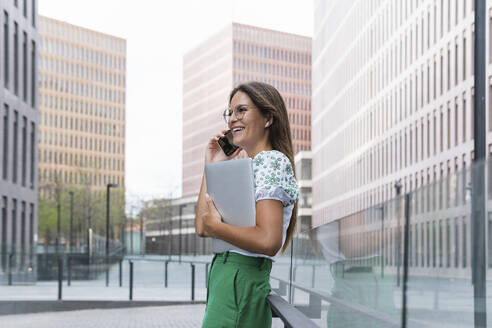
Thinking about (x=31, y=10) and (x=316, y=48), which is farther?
(x=316, y=48)

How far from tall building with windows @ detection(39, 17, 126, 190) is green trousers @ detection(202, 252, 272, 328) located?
425ft

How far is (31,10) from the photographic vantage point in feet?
138

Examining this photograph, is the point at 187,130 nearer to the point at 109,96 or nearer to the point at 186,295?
the point at 109,96

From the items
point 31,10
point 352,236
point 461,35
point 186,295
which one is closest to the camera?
point 352,236

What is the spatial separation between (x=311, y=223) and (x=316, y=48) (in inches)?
849

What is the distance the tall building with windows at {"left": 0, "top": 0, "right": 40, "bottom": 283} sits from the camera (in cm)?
3766

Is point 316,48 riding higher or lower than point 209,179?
higher

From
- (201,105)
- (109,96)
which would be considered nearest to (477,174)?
(109,96)

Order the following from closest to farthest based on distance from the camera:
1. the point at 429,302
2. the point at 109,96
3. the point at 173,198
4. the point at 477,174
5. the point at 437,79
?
the point at 477,174
the point at 429,302
the point at 437,79
the point at 173,198
the point at 109,96

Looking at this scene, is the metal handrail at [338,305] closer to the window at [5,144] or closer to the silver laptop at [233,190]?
the silver laptop at [233,190]

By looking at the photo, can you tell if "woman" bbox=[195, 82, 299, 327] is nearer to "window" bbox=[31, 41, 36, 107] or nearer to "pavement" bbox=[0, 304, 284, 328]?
"pavement" bbox=[0, 304, 284, 328]

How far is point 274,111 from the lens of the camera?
113 inches

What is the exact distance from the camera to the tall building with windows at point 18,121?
124 ft

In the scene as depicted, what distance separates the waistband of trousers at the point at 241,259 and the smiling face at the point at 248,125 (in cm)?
36
